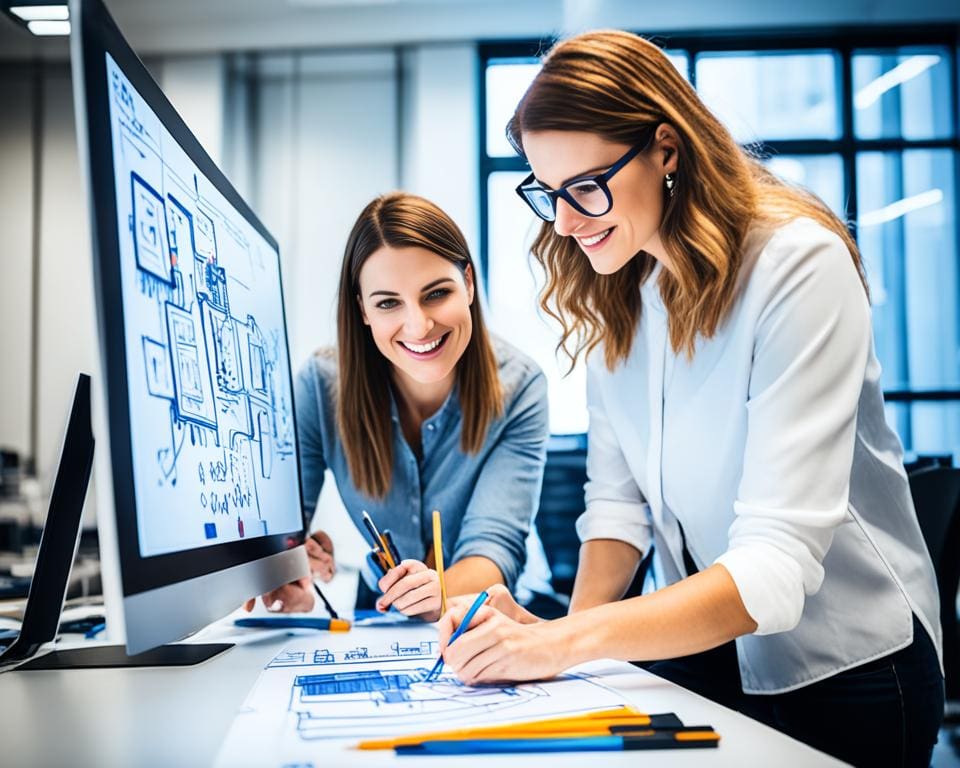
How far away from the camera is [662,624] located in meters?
0.76

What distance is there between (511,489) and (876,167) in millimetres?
3948

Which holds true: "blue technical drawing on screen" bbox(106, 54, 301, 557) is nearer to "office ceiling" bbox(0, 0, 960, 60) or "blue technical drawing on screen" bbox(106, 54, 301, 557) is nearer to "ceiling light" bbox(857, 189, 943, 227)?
"office ceiling" bbox(0, 0, 960, 60)

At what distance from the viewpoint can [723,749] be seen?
1.86 feet

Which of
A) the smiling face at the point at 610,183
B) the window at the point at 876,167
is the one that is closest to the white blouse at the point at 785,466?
the smiling face at the point at 610,183

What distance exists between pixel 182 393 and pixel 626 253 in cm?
55

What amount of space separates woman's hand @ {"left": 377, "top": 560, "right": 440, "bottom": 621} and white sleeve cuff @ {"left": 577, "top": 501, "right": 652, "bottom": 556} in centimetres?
25

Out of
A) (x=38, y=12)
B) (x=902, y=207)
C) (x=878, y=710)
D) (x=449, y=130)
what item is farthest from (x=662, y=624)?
(x=902, y=207)

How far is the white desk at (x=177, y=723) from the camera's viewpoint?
1.80ft

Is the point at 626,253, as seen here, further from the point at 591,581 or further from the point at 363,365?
the point at 363,365

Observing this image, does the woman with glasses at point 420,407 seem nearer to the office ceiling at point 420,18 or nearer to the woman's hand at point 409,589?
the woman's hand at point 409,589

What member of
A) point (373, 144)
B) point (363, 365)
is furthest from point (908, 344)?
point (363, 365)

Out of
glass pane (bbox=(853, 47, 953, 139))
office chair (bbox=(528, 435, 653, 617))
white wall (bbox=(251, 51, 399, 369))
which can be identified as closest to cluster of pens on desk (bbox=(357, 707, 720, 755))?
office chair (bbox=(528, 435, 653, 617))

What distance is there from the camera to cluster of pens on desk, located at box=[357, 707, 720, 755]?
21.9 inches

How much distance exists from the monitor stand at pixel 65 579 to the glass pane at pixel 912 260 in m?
4.26
